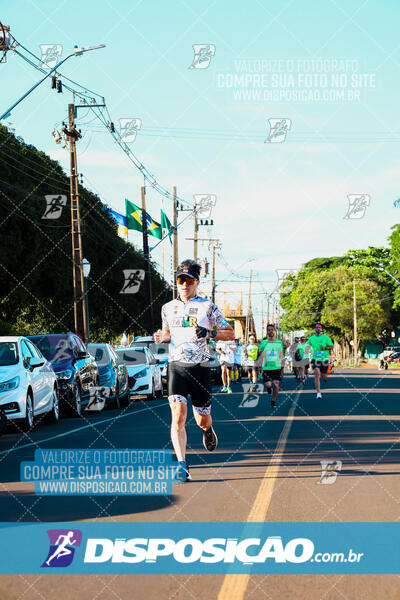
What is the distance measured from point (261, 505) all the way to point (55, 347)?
505 inches

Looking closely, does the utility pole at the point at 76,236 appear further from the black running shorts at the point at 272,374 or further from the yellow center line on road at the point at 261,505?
the yellow center line on road at the point at 261,505

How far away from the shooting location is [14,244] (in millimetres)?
34844

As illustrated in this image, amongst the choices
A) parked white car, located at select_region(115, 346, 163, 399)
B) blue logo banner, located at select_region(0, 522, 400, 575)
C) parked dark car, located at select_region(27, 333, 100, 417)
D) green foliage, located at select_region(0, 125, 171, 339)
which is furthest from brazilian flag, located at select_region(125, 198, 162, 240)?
blue logo banner, located at select_region(0, 522, 400, 575)

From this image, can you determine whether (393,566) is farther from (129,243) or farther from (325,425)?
(129,243)

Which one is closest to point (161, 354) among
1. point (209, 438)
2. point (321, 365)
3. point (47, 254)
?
point (321, 365)

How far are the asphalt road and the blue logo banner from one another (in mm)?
219

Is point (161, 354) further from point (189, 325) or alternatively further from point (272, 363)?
point (189, 325)

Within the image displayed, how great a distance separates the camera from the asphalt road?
560 cm

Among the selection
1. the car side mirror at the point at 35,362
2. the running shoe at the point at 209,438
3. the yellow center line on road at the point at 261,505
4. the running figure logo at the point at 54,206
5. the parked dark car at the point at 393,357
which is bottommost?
the parked dark car at the point at 393,357

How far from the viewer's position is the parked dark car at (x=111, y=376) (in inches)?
875

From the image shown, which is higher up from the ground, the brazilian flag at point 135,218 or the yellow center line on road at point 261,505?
the brazilian flag at point 135,218

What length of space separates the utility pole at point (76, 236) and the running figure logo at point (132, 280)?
16.3 m

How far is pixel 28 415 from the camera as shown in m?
15.5

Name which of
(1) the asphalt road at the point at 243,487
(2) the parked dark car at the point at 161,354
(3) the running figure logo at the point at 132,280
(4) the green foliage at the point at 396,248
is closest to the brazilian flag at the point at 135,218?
(3) the running figure logo at the point at 132,280
